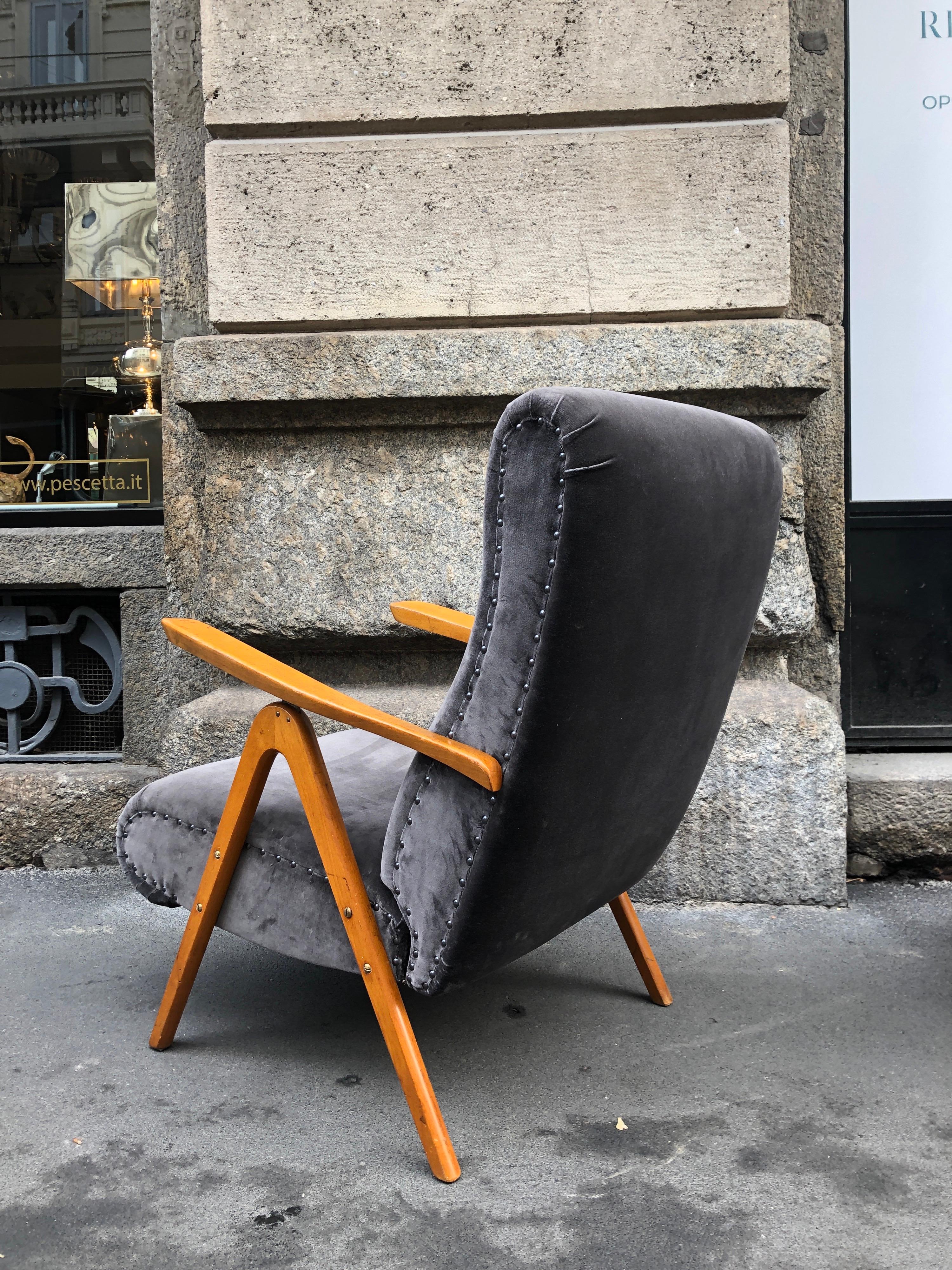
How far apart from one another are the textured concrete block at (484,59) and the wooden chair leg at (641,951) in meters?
2.11

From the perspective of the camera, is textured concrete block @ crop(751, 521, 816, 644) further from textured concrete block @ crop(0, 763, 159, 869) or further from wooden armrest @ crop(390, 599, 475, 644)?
textured concrete block @ crop(0, 763, 159, 869)

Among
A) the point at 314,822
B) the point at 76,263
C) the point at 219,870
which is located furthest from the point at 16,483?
the point at 314,822

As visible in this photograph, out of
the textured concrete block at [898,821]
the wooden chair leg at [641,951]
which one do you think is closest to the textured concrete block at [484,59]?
the textured concrete block at [898,821]

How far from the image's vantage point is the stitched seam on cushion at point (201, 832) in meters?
1.82

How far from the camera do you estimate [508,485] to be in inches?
61.7

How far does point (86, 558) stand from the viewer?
3533 millimetres

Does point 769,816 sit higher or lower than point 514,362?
lower

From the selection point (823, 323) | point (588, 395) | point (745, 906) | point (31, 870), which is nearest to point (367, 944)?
point (588, 395)

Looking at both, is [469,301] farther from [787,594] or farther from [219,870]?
[219,870]

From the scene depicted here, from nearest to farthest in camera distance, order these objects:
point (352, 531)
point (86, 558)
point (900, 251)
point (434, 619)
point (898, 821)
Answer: point (434, 619) → point (352, 531) → point (898, 821) → point (900, 251) → point (86, 558)

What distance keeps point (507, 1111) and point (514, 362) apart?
1.91m

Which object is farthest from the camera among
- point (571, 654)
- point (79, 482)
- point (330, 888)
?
point (79, 482)

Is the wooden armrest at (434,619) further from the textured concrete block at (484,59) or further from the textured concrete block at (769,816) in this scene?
the textured concrete block at (484,59)

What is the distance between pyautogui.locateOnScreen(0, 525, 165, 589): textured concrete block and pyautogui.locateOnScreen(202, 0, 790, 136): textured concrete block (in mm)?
1310
